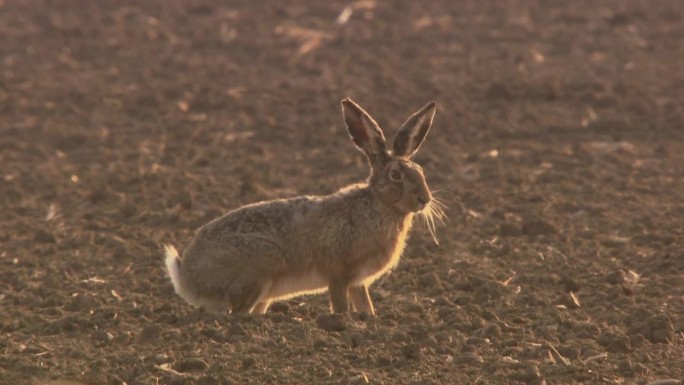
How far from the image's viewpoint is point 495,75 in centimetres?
1533

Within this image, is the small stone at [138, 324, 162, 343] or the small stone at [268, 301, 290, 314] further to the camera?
the small stone at [268, 301, 290, 314]

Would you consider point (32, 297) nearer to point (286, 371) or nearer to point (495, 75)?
point (286, 371)

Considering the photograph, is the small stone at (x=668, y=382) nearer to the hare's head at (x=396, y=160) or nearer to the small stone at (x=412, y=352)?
the small stone at (x=412, y=352)

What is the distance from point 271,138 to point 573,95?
329 cm

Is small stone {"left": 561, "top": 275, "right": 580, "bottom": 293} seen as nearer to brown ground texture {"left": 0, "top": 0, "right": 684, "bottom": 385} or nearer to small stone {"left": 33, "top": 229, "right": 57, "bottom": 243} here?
brown ground texture {"left": 0, "top": 0, "right": 684, "bottom": 385}

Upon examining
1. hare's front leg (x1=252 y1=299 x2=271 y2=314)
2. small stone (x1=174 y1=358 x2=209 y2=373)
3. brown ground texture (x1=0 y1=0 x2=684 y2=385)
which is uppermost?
small stone (x1=174 y1=358 x2=209 y2=373)

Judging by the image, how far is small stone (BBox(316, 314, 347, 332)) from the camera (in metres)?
8.40

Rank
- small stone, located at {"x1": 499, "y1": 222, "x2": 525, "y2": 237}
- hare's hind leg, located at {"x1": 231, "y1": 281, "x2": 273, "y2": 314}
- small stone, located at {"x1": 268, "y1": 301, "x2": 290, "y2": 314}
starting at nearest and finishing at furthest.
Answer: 1. hare's hind leg, located at {"x1": 231, "y1": 281, "x2": 273, "y2": 314}
2. small stone, located at {"x1": 268, "y1": 301, "x2": 290, "y2": 314}
3. small stone, located at {"x1": 499, "y1": 222, "x2": 525, "y2": 237}

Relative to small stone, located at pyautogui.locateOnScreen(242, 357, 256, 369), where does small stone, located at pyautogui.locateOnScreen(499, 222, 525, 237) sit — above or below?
below

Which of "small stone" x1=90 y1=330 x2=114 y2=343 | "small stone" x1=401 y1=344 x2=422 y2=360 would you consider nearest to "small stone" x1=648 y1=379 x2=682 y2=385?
"small stone" x1=401 y1=344 x2=422 y2=360

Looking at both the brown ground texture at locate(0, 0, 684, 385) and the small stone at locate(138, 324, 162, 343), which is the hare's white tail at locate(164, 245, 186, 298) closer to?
the brown ground texture at locate(0, 0, 684, 385)

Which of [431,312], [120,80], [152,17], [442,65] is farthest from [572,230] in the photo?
[152,17]

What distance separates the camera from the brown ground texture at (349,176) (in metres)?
8.00

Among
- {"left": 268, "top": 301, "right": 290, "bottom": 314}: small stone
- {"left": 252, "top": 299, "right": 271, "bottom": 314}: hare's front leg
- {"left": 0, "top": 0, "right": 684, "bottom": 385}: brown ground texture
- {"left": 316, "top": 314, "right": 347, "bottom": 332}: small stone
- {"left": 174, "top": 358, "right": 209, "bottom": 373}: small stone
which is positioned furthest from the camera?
{"left": 268, "top": 301, "right": 290, "bottom": 314}: small stone
